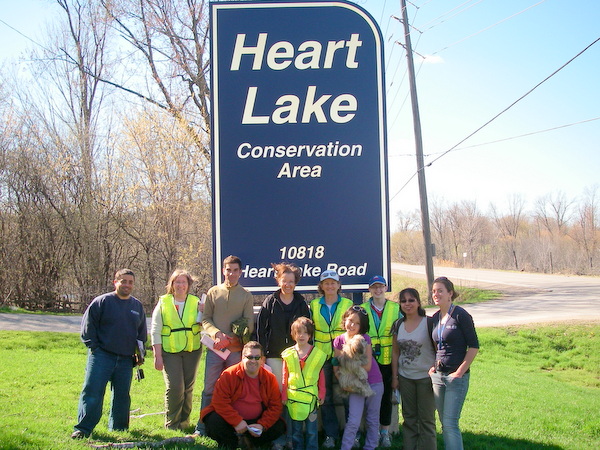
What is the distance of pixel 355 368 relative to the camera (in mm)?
4754

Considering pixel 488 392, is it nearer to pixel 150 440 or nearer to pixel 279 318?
pixel 279 318

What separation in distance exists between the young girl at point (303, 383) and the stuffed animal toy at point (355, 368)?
19cm

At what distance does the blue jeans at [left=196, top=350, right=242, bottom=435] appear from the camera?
16.9ft

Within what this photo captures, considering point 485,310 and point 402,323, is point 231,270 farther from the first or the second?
point 485,310

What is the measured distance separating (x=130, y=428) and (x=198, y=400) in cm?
252

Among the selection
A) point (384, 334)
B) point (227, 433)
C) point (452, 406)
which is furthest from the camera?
point (384, 334)

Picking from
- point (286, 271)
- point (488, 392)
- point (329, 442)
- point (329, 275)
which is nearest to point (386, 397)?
point (329, 442)

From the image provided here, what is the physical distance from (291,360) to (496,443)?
2.53m

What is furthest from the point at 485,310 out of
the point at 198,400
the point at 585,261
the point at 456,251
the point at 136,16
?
the point at 456,251

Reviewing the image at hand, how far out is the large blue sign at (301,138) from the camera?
18.9 feet

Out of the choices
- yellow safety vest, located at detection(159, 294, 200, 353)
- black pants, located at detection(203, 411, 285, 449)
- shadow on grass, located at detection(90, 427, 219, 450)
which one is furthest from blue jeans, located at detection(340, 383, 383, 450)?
yellow safety vest, located at detection(159, 294, 200, 353)

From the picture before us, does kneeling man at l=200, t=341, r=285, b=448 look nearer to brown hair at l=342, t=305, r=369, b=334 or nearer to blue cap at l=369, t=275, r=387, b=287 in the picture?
brown hair at l=342, t=305, r=369, b=334

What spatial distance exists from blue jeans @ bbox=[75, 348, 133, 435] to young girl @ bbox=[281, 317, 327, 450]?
171 cm

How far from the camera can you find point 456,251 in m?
51.9
